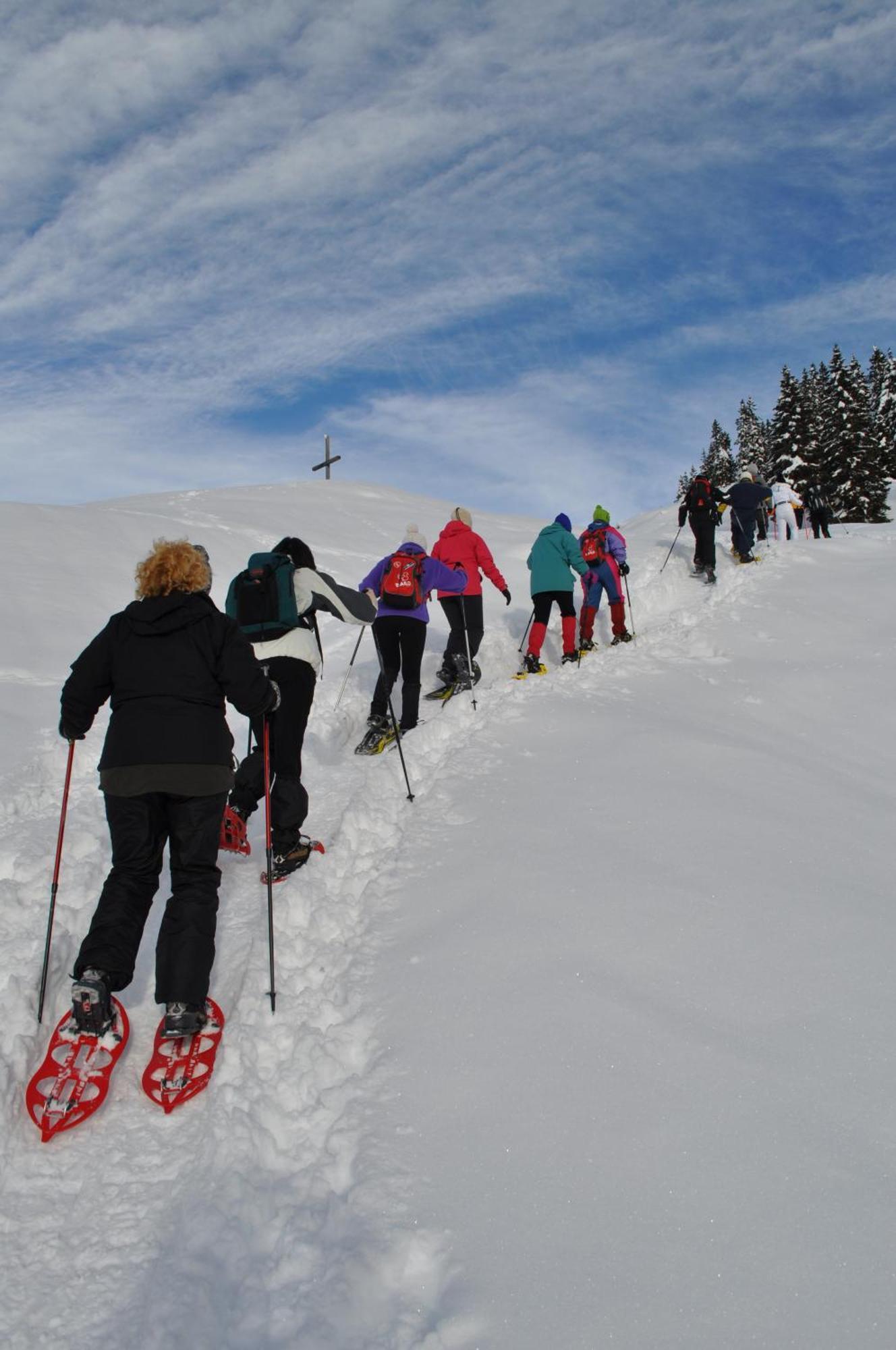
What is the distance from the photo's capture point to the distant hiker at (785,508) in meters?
16.6

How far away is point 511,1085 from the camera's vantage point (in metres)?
2.78

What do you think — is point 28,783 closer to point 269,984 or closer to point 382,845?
point 382,845

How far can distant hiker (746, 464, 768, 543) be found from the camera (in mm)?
15188

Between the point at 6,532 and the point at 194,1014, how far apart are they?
12307mm

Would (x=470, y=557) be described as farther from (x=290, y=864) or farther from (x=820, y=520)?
(x=820, y=520)

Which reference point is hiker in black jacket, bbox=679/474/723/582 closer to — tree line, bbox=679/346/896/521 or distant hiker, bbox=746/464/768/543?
distant hiker, bbox=746/464/768/543

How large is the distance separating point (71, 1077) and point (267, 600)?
287 cm

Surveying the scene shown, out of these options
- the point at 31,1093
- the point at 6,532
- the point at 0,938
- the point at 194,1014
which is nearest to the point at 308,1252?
the point at 194,1014

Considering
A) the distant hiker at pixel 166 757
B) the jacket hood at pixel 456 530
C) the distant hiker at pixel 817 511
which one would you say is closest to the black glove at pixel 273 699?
the distant hiker at pixel 166 757

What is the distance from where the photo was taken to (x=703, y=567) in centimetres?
1430

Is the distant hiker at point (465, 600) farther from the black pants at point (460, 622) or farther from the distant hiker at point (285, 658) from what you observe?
the distant hiker at point (285, 658)

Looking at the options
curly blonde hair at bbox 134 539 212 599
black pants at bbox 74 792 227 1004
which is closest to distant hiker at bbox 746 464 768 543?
curly blonde hair at bbox 134 539 212 599

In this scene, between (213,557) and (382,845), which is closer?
(382,845)

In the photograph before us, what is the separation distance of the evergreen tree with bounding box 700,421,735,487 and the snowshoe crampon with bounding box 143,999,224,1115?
147 ft
